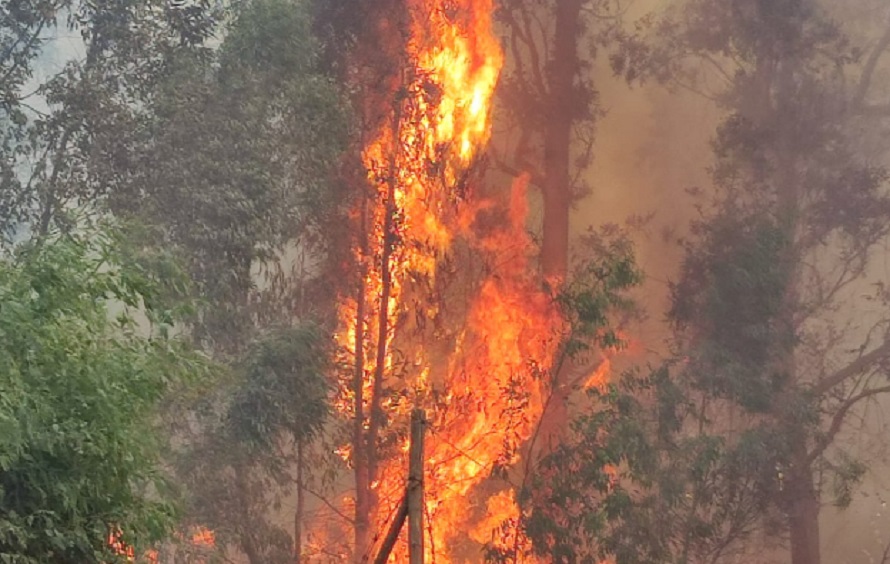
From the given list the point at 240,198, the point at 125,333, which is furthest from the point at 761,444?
the point at 125,333

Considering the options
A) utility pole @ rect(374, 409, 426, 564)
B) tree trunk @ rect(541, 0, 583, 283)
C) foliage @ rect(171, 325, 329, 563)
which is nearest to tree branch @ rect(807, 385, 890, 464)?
tree trunk @ rect(541, 0, 583, 283)

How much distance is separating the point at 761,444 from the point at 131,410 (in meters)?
9.96

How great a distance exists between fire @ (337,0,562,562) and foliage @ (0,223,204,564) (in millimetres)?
6900

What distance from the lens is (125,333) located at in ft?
25.8

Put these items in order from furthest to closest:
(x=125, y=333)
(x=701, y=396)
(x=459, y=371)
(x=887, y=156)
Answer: (x=887, y=156) → (x=701, y=396) → (x=459, y=371) → (x=125, y=333)

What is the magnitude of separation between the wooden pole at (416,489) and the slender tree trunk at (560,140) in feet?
27.8

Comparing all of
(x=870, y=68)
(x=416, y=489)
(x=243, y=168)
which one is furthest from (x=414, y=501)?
(x=870, y=68)

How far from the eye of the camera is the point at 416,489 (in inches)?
310

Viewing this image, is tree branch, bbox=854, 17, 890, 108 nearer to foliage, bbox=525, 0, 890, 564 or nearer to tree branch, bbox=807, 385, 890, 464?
foliage, bbox=525, 0, 890, 564

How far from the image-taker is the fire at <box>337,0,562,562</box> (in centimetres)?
1421

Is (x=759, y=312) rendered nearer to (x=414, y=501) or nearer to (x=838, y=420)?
(x=838, y=420)

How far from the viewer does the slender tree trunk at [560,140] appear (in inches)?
650

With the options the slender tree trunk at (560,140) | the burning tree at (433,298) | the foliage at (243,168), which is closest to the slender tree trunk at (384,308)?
the burning tree at (433,298)

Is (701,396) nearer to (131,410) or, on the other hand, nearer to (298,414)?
(298,414)
